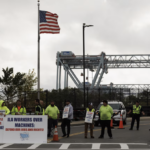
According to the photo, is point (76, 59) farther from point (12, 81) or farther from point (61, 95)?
point (61, 95)

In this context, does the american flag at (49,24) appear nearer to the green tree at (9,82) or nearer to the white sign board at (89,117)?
the white sign board at (89,117)

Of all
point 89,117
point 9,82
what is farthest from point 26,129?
point 9,82

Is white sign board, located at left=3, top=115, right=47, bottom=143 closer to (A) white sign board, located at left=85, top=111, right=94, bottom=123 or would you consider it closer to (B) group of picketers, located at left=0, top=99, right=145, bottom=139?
(B) group of picketers, located at left=0, top=99, right=145, bottom=139

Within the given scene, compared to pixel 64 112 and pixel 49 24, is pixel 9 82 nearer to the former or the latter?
pixel 49 24

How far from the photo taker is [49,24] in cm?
2794

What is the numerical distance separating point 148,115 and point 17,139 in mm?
30603

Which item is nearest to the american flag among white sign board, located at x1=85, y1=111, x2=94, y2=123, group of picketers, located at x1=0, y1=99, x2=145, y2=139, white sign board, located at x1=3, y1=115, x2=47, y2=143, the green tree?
group of picketers, located at x1=0, y1=99, x2=145, y2=139

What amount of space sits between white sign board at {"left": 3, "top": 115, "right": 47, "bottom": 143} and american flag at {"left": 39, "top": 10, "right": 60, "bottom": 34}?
13358 millimetres

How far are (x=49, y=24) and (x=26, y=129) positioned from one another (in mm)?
14113

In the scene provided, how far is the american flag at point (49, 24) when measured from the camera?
27647 millimetres

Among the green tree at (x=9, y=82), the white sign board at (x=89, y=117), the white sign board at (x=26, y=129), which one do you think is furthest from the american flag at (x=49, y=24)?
the green tree at (x=9, y=82)

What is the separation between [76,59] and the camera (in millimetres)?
84875

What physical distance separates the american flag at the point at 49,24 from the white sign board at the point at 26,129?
526 inches

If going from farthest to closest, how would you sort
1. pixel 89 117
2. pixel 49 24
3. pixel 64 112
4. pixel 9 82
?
1. pixel 9 82
2. pixel 49 24
3. pixel 64 112
4. pixel 89 117
